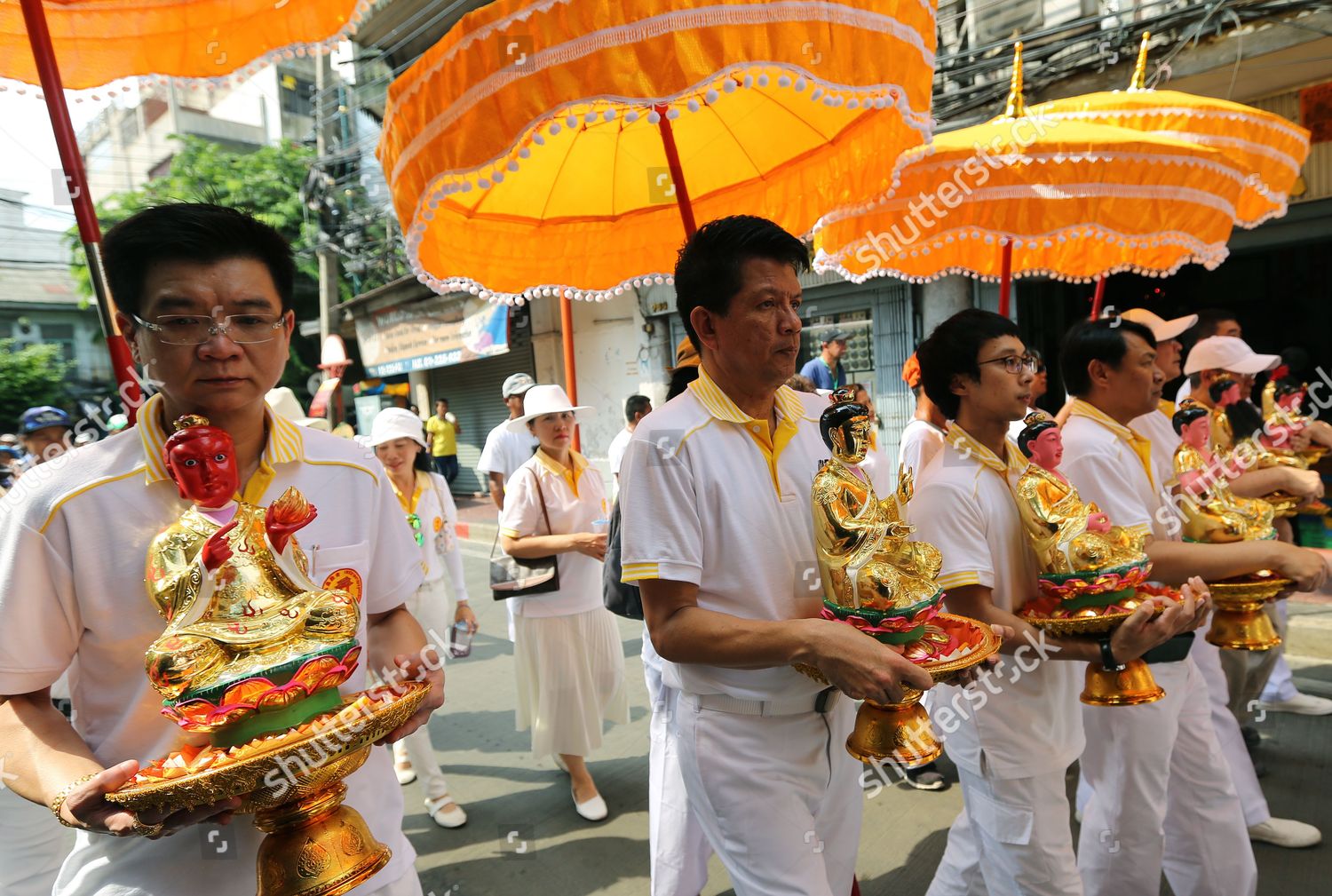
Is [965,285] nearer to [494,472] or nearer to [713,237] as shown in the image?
[494,472]

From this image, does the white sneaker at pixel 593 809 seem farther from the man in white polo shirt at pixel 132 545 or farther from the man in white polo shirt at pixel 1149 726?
the man in white polo shirt at pixel 132 545

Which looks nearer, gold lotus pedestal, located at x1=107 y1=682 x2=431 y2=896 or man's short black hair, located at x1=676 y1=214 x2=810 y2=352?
gold lotus pedestal, located at x1=107 y1=682 x2=431 y2=896

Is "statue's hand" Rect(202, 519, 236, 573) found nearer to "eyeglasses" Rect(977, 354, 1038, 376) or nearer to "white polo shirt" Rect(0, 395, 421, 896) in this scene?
"white polo shirt" Rect(0, 395, 421, 896)

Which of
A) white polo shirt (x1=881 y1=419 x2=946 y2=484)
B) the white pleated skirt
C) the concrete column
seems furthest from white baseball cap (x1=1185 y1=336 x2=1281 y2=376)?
the concrete column

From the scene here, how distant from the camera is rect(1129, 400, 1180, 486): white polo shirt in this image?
9.84 ft

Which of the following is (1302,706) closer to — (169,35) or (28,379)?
(169,35)

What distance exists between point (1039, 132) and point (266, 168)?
759 inches

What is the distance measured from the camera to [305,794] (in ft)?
3.87

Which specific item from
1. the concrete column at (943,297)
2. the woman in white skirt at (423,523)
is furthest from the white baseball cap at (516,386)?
the concrete column at (943,297)

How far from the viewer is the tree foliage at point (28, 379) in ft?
54.4

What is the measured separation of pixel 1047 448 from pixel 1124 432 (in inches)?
25.7

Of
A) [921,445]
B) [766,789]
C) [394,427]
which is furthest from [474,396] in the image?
[766,789]

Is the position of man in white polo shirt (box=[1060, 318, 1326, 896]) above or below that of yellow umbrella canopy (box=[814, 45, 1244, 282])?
below

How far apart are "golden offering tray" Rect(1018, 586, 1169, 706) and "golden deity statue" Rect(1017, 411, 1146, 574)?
13 centimetres
